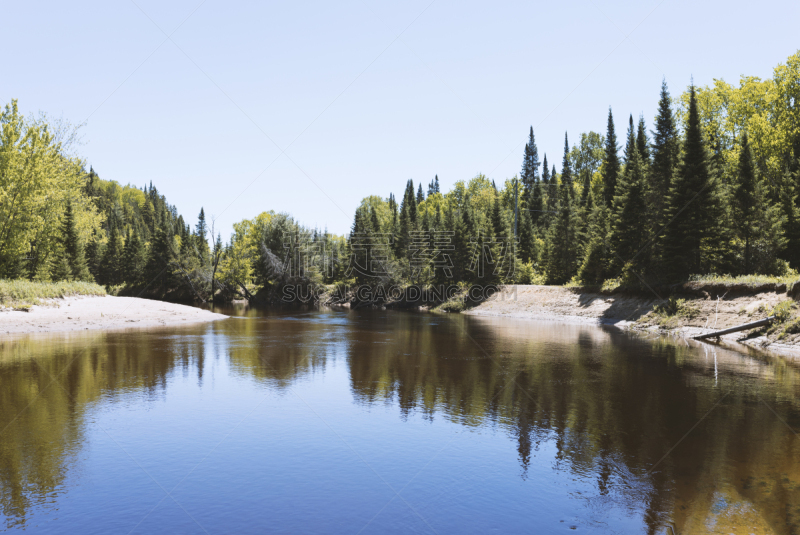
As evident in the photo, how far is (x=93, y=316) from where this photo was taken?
37438mm

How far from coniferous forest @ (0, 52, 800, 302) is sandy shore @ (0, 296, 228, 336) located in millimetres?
12723

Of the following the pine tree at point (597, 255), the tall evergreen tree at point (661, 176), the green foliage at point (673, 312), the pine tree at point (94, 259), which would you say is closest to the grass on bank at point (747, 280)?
the green foliage at point (673, 312)

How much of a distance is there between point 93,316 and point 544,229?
83.5 metres

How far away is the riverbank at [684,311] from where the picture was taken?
30312mm

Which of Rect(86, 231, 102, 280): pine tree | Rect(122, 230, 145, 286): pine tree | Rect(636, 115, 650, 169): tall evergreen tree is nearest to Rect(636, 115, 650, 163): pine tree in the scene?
Rect(636, 115, 650, 169): tall evergreen tree

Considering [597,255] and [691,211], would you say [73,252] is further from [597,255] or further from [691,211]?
[691,211]

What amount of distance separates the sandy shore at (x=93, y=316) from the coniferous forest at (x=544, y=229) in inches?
501

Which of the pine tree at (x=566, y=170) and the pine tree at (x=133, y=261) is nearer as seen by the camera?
the pine tree at (x=133, y=261)

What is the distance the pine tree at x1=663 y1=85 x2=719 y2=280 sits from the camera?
1641 inches

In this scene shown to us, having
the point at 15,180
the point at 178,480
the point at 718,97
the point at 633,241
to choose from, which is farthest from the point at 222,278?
the point at 178,480

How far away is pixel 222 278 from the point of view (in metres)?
96.6

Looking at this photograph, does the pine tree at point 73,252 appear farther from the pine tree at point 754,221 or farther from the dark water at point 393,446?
the pine tree at point 754,221

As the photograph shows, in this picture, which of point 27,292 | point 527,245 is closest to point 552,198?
point 527,245

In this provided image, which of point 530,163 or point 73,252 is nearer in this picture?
point 73,252
